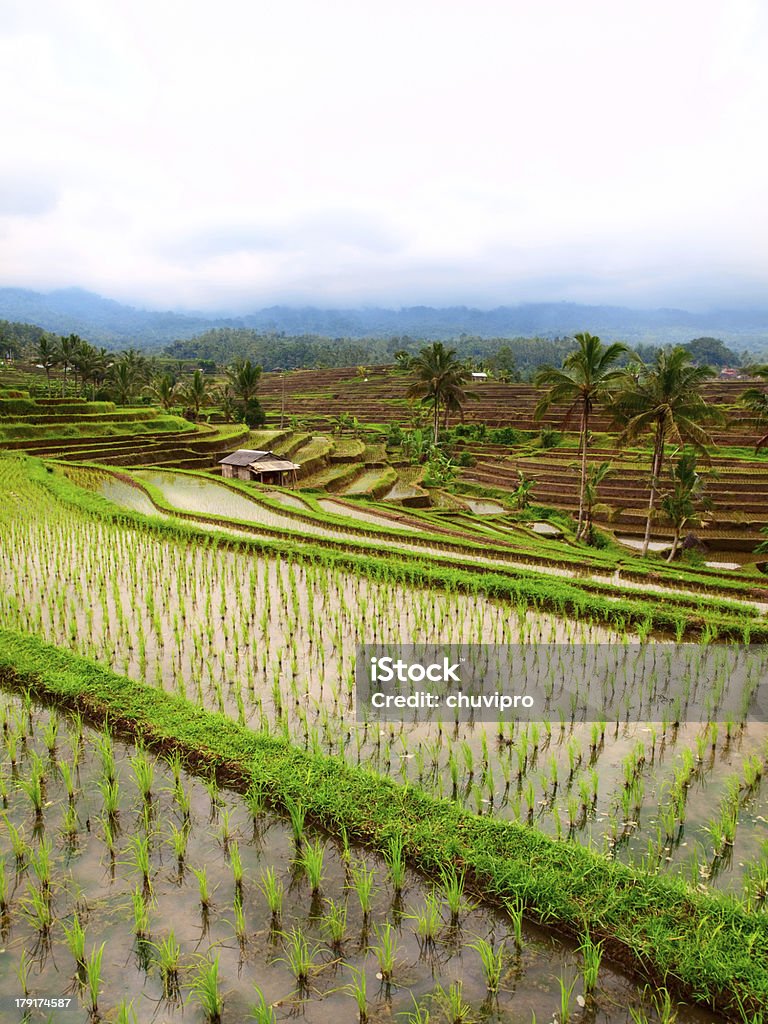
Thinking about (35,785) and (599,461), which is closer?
(35,785)

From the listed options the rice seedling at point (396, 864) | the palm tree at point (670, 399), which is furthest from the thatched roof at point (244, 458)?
the rice seedling at point (396, 864)

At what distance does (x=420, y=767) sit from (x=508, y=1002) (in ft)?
6.03

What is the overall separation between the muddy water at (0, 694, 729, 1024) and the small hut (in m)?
20.9

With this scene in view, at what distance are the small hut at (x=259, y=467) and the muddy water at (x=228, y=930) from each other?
20934 millimetres

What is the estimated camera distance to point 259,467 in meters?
24.9

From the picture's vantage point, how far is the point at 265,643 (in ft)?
24.5

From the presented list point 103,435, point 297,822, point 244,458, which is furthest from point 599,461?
point 297,822

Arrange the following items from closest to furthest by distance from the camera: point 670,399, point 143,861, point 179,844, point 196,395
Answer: point 143,861, point 179,844, point 670,399, point 196,395

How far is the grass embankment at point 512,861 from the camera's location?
10.5 ft

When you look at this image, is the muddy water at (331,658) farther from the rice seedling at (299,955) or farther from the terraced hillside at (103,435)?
the terraced hillside at (103,435)

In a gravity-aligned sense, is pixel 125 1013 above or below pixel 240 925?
above

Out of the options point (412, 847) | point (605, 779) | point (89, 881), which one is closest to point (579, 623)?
point (605, 779)

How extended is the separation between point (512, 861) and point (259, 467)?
72.9 feet

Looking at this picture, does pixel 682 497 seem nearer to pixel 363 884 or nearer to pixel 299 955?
pixel 363 884
